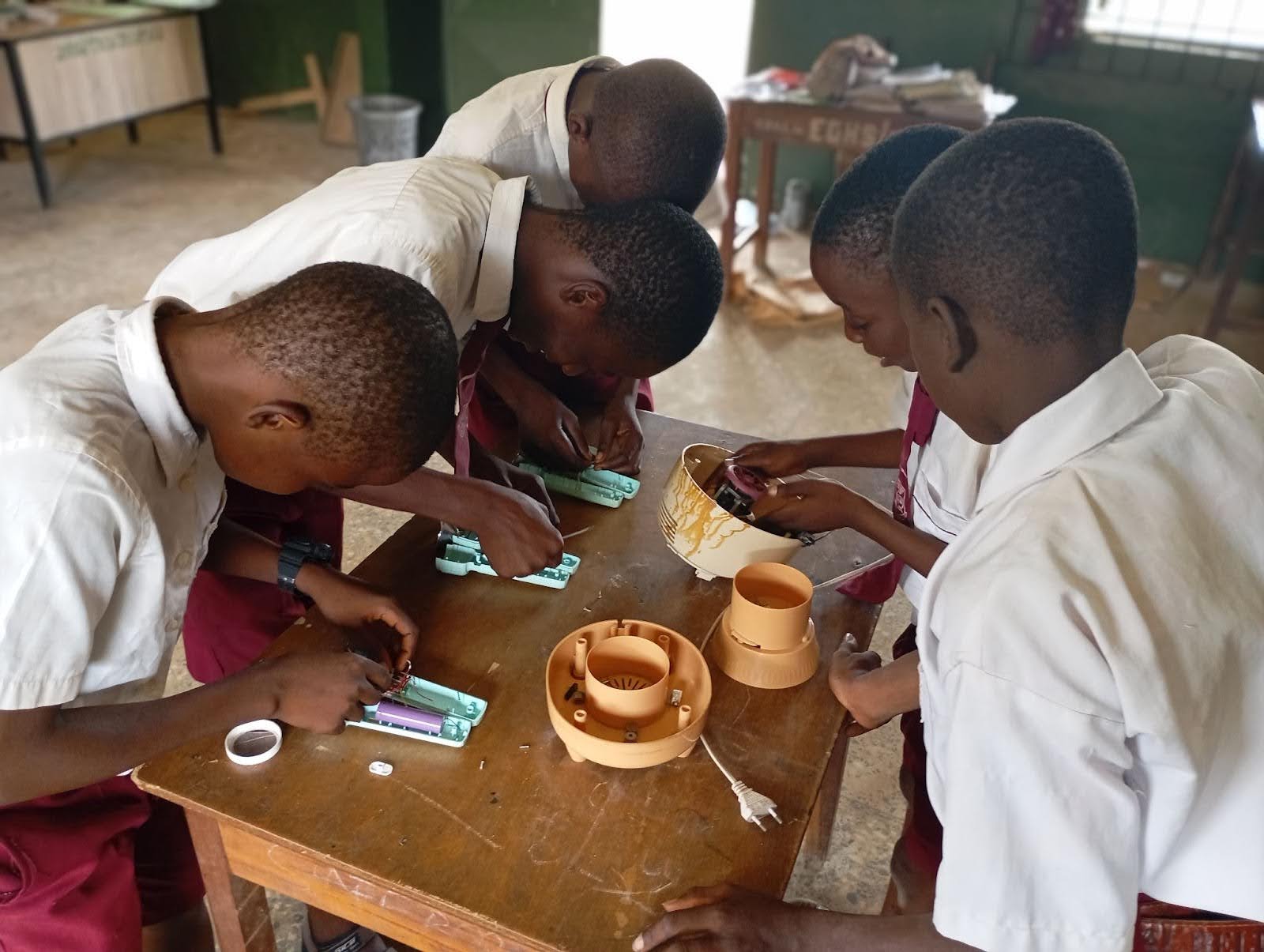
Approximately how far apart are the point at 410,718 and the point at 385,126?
4.95 m

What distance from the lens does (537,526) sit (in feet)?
4.33

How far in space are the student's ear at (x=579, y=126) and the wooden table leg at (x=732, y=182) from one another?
2.42 m

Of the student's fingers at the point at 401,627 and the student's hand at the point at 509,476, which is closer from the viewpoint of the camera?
the student's fingers at the point at 401,627

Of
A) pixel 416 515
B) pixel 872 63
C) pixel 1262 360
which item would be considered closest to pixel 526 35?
pixel 872 63

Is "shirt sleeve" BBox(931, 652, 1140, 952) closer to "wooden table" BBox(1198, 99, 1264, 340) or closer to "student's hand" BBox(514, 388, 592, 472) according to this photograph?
"student's hand" BBox(514, 388, 592, 472)

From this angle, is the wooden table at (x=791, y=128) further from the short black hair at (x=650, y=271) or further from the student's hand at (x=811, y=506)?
the student's hand at (x=811, y=506)

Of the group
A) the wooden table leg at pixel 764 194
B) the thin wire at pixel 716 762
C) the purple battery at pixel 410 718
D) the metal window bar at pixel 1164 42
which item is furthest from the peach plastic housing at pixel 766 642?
the metal window bar at pixel 1164 42

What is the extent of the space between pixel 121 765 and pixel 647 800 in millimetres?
556

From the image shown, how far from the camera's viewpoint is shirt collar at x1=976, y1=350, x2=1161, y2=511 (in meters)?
0.84

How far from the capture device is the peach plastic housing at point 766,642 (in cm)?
114

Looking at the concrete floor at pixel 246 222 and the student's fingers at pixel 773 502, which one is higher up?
the student's fingers at pixel 773 502

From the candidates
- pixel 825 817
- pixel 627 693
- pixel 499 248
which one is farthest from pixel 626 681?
pixel 825 817

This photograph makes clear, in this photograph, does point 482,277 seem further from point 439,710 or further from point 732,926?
point 732,926

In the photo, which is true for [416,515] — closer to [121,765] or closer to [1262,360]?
[121,765]
